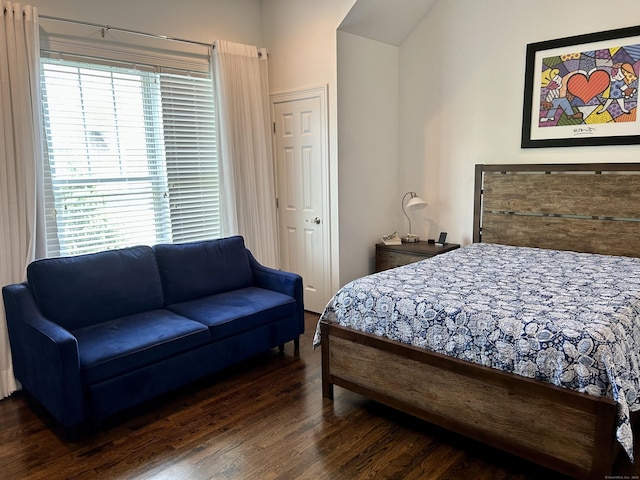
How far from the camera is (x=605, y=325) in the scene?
2.05 m

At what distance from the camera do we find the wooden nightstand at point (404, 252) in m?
4.16

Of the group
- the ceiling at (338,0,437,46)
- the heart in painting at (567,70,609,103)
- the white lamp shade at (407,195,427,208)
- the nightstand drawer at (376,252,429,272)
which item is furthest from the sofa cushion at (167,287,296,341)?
the heart in painting at (567,70,609,103)

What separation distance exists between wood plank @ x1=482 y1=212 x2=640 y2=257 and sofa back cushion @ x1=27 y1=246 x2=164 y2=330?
9.21 feet

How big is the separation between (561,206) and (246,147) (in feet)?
8.74

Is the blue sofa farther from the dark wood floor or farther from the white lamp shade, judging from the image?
the white lamp shade

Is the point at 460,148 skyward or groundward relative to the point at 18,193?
skyward

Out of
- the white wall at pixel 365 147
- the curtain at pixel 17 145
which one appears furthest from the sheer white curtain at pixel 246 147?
the curtain at pixel 17 145

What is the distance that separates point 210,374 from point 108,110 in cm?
208

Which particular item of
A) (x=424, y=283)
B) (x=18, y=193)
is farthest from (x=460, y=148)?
(x=18, y=193)

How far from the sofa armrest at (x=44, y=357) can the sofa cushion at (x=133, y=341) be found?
10cm

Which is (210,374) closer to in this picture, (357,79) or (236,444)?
(236,444)

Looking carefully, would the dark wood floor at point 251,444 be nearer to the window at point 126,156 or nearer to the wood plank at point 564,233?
the window at point 126,156

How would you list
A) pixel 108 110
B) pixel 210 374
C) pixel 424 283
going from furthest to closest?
pixel 108 110 < pixel 210 374 < pixel 424 283

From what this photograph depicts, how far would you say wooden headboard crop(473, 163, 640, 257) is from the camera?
3.49 m
